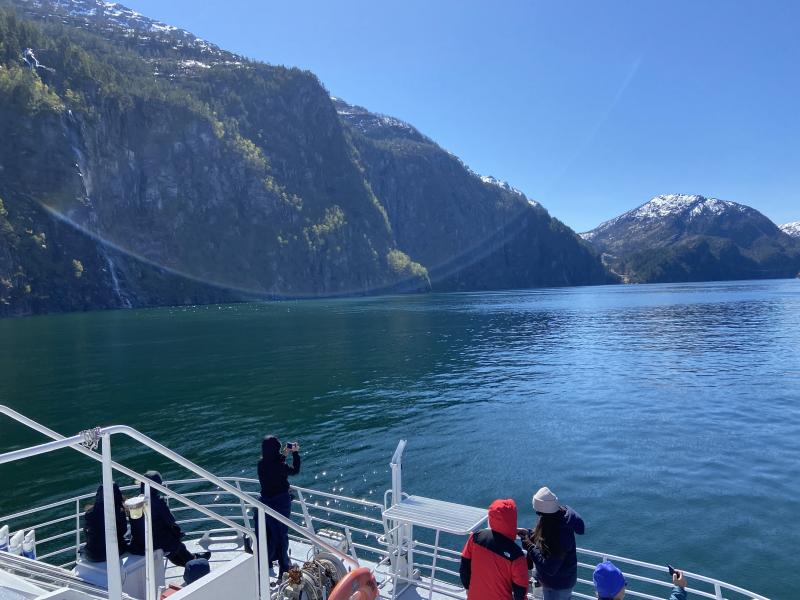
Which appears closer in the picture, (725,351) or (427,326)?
(725,351)

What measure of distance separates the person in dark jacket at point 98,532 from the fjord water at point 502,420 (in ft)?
43.6

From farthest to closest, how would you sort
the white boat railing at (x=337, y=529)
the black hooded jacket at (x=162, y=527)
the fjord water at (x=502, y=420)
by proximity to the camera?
the fjord water at (x=502, y=420) → the white boat railing at (x=337, y=529) → the black hooded jacket at (x=162, y=527)

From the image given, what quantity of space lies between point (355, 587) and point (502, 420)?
25387 mm

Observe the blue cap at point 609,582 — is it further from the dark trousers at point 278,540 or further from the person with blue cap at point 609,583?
the dark trousers at point 278,540

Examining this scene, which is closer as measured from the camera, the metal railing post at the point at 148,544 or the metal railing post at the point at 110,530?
the metal railing post at the point at 110,530

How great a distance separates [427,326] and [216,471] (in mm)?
64561

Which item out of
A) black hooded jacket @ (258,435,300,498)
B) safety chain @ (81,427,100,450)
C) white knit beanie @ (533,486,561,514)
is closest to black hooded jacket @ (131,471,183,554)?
black hooded jacket @ (258,435,300,498)

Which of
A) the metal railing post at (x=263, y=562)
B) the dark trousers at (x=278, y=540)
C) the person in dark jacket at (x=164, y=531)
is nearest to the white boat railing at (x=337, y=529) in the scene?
the dark trousers at (x=278, y=540)

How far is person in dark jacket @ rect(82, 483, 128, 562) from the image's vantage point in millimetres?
6523

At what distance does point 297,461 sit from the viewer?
8648 millimetres

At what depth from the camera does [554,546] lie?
602cm

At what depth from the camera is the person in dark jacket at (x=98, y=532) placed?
6523 mm

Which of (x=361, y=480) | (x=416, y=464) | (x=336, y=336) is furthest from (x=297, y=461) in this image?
(x=336, y=336)

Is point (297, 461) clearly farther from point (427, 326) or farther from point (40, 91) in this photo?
point (40, 91)
